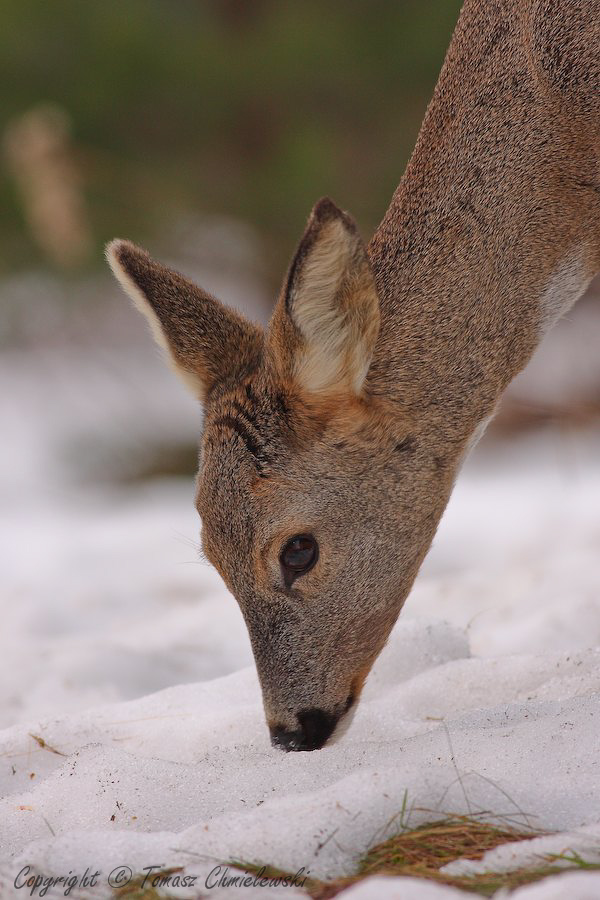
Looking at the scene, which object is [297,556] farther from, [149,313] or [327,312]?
[149,313]

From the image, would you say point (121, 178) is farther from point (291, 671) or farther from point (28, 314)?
point (291, 671)

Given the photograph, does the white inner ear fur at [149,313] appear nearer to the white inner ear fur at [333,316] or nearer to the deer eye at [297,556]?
the white inner ear fur at [333,316]

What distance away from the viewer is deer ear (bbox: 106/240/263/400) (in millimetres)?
3969

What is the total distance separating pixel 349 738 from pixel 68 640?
1.94m

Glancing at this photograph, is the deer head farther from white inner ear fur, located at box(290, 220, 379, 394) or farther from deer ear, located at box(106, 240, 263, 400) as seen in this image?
deer ear, located at box(106, 240, 263, 400)

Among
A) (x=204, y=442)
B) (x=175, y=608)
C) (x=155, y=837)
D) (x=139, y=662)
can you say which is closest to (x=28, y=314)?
(x=175, y=608)

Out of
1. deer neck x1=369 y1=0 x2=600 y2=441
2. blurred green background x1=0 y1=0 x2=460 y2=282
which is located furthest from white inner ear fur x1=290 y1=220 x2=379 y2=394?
→ blurred green background x1=0 y1=0 x2=460 y2=282

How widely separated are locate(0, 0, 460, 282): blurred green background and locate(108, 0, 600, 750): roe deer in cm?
479

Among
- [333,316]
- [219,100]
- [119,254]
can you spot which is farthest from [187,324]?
[219,100]

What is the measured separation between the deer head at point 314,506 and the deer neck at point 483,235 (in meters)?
0.21

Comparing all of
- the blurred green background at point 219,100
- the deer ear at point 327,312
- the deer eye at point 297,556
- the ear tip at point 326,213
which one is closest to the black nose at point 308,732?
the deer eye at point 297,556

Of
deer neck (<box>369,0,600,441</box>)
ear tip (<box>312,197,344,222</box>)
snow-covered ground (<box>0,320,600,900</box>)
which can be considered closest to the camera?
snow-covered ground (<box>0,320,600,900</box>)

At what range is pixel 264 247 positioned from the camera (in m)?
10.2

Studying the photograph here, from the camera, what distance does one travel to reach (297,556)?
3670 mm
